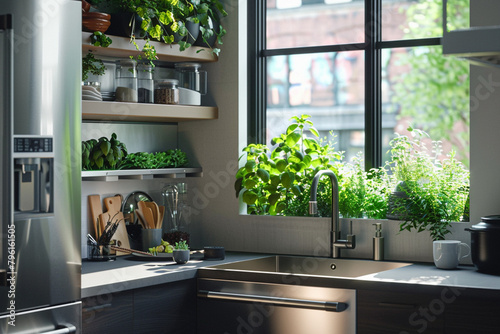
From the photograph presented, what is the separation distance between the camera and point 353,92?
412 cm

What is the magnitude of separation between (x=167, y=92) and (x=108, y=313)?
1.34 m

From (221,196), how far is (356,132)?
2.80 feet

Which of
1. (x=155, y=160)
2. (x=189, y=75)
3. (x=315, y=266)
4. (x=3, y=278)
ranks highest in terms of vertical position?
(x=189, y=75)

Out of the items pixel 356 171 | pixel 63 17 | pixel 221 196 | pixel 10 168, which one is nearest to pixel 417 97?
pixel 356 171

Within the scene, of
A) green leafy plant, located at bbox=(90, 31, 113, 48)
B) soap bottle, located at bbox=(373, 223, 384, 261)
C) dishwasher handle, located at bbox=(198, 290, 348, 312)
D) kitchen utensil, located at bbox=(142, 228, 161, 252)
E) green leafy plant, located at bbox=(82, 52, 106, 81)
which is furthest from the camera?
kitchen utensil, located at bbox=(142, 228, 161, 252)

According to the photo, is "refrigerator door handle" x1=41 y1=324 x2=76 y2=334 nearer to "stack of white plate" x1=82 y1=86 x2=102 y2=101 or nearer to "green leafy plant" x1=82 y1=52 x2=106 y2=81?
"stack of white plate" x1=82 y1=86 x2=102 y2=101

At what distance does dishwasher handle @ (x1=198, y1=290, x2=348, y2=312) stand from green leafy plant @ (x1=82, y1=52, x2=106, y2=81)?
1.20 metres

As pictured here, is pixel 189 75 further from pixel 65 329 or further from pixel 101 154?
Answer: pixel 65 329

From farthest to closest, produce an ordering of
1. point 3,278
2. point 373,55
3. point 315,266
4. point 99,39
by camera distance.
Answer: point 373,55 → point 315,266 → point 99,39 → point 3,278

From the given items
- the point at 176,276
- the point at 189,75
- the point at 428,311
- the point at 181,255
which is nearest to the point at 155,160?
the point at 189,75

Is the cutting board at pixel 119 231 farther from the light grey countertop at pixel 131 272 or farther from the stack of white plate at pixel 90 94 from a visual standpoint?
the stack of white plate at pixel 90 94

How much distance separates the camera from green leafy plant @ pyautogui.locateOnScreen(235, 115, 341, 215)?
4059mm

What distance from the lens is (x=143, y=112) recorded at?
152 inches

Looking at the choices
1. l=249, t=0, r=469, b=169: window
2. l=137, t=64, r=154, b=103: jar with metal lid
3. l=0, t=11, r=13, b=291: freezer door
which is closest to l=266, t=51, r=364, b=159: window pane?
l=249, t=0, r=469, b=169: window
